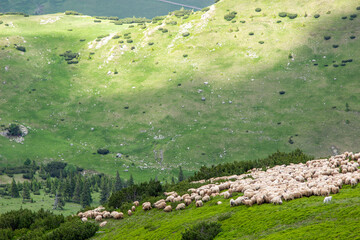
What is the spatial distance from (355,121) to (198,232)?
350 feet

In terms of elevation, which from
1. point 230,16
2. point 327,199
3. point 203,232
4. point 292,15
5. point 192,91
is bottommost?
point 203,232

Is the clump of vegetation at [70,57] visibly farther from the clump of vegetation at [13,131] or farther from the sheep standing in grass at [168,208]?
the sheep standing in grass at [168,208]

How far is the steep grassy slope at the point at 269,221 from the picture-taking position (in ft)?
57.4

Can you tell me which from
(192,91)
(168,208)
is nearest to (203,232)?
(168,208)

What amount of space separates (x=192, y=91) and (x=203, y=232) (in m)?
119

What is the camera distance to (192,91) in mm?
139625

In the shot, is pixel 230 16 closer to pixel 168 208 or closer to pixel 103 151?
pixel 103 151

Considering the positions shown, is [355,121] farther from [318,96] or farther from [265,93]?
[265,93]

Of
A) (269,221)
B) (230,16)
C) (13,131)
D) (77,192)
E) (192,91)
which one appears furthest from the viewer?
(230,16)

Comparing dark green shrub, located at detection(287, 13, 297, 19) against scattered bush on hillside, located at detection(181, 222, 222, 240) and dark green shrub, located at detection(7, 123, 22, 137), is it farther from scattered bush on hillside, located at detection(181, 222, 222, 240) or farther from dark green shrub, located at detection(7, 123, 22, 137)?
scattered bush on hillside, located at detection(181, 222, 222, 240)

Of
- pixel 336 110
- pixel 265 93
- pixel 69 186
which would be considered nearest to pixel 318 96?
pixel 336 110

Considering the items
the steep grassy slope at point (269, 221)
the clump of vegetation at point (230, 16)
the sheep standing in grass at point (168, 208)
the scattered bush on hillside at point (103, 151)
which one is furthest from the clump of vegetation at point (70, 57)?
the steep grassy slope at point (269, 221)

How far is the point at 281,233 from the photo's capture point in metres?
18.3

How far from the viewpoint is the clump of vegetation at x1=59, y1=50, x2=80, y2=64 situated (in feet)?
562
